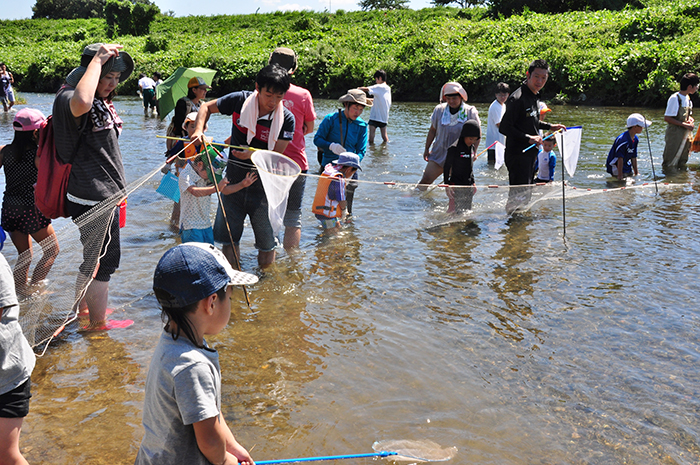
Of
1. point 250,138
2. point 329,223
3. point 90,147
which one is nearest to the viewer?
point 90,147

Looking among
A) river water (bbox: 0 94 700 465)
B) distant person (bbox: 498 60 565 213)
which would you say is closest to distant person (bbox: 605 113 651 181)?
river water (bbox: 0 94 700 465)

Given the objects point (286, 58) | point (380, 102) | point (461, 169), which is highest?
point (286, 58)

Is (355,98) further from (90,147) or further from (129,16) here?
(129,16)

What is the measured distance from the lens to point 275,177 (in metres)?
4.93

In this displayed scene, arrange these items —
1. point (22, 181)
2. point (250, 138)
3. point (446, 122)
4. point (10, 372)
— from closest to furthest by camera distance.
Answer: point (10, 372) < point (22, 181) < point (250, 138) < point (446, 122)

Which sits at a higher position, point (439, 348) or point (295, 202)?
point (295, 202)

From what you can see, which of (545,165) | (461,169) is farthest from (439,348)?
(545,165)

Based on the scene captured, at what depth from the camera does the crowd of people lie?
198 cm

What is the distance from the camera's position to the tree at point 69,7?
89.2 m

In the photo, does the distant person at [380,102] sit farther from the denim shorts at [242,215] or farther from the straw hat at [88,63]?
the straw hat at [88,63]

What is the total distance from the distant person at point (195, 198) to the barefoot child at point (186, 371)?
10.5ft

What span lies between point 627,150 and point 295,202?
7.15 m

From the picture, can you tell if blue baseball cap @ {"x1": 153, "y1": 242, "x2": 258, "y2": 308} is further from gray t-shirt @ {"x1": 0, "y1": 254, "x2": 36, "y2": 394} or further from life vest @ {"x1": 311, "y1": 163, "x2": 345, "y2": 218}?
life vest @ {"x1": 311, "y1": 163, "x2": 345, "y2": 218}

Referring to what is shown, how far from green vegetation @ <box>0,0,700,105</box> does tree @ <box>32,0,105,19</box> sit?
137ft
